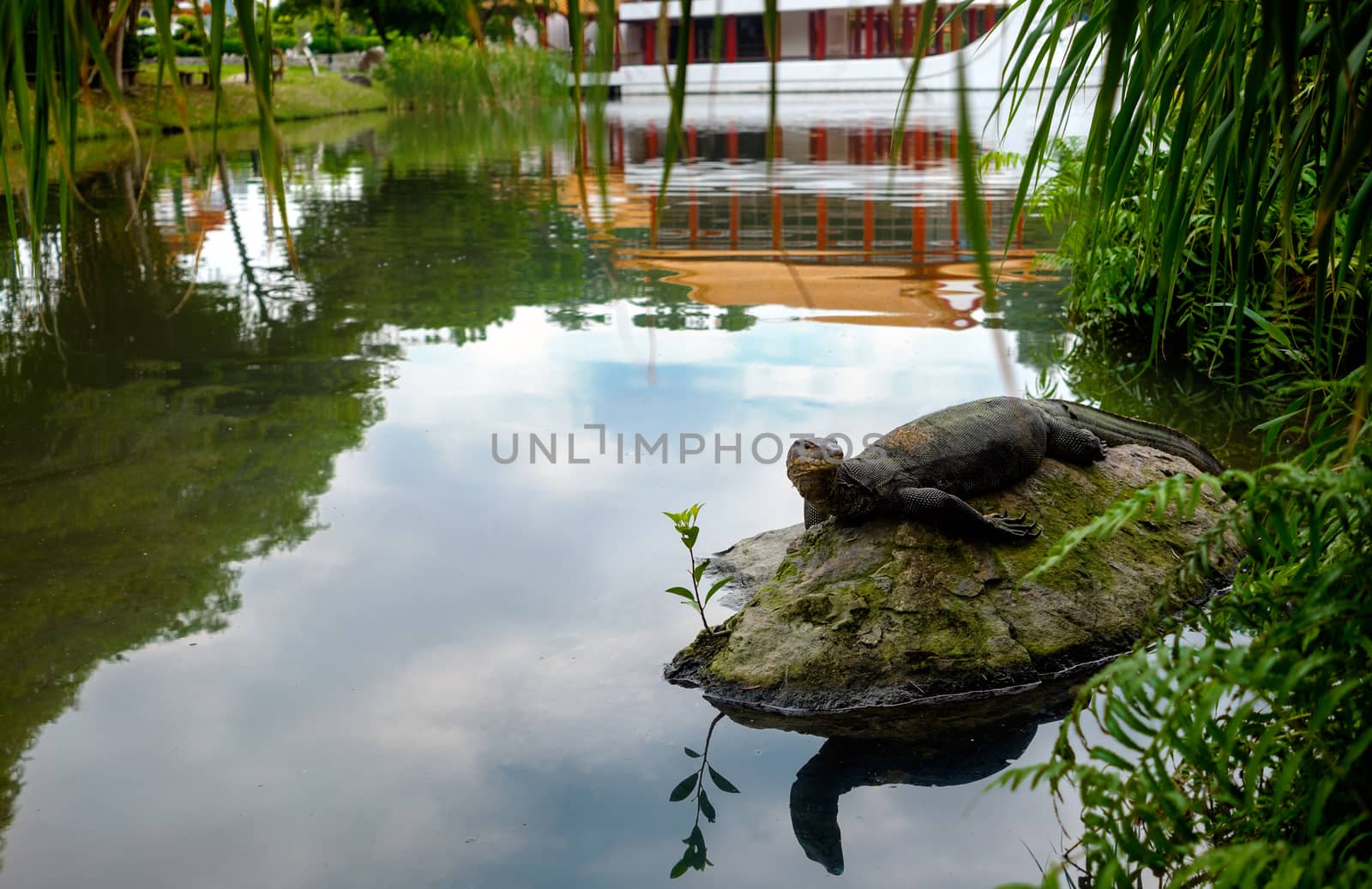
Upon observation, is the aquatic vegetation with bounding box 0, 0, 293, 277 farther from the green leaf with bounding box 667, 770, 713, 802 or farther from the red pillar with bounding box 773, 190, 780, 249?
the green leaf with bounding box 667, 770, 713, 802

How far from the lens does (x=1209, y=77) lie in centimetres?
250

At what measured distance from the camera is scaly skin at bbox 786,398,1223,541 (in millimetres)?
4742

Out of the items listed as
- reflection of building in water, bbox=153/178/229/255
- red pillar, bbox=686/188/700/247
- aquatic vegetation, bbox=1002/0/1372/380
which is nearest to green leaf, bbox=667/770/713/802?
aquatic vegetation, bbox=1002/0/1372/380

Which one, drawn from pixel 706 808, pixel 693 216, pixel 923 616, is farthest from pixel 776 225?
pixel 693 216

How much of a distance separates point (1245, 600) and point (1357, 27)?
3.43 ft

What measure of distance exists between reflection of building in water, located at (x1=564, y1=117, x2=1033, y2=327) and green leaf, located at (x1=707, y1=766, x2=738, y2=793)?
8.71 ft

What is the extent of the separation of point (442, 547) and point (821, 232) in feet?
31.3

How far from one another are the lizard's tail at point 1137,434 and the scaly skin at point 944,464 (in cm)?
34

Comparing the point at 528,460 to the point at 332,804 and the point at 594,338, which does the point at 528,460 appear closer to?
the point at 594,338

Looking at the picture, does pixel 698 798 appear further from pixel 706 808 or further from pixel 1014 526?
pixel 1014 526

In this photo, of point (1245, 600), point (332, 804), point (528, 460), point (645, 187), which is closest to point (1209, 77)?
point (1245, 600)

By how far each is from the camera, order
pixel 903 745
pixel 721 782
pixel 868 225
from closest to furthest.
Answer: pixel 721 782, pixel 903 745, pixel 868 225

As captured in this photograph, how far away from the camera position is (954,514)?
4.69 meters

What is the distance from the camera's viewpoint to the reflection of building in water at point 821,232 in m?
11.1
